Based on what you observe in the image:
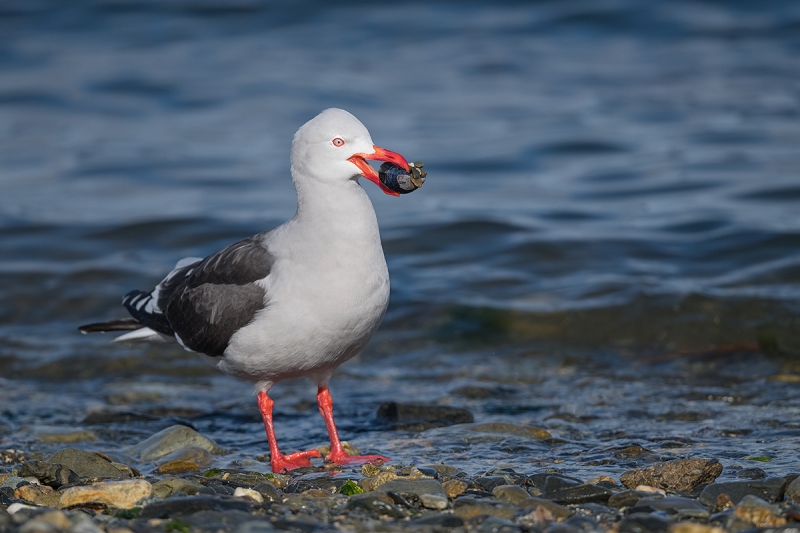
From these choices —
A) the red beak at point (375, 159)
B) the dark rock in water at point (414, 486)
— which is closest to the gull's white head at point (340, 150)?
the red beak at point (375, 159)

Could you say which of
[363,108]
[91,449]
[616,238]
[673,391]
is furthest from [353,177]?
[363,108]

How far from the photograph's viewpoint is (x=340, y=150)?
5754mm

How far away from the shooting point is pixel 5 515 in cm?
430

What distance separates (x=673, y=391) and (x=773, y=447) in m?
1.81

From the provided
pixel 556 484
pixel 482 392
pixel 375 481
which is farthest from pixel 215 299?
pixel 482 392

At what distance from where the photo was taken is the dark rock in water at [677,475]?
501 cm

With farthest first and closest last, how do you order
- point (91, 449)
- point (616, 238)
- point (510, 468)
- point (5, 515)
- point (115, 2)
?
1. point (115, 2)
2. point (616, 238)
3. point (91, 449)
4. point (510, 468)
5. point (5, 515)

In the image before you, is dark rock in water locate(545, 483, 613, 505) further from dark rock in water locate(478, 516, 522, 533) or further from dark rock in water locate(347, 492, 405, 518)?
dark rock in water locate(347, 492, 405, 518)

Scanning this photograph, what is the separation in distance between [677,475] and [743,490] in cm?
38

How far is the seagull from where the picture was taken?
5.66 meters

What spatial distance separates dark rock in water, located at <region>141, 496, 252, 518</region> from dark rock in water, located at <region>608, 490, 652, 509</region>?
1753 mm

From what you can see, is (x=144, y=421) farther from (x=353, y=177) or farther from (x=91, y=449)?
(x=353, y=177)

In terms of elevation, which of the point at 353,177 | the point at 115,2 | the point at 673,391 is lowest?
the point at 673,391

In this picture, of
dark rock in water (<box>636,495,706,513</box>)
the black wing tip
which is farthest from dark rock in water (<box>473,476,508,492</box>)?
the black wing tip
